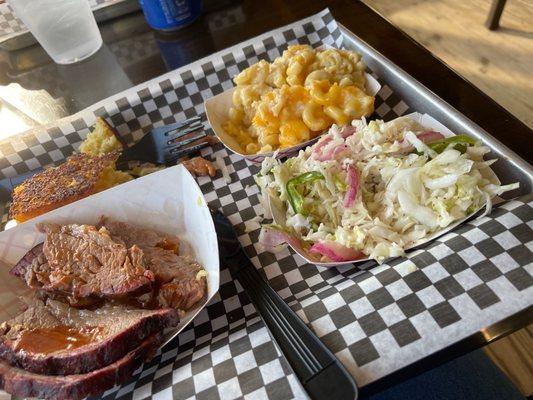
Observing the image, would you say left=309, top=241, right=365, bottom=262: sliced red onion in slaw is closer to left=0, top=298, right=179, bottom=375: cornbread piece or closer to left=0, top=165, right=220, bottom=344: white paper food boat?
left=0, top=165, right=220, bottom=344: white paper food boat

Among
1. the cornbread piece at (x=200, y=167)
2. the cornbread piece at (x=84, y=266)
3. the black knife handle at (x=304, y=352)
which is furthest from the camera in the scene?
the cornbread piece at (x=200, y=167)

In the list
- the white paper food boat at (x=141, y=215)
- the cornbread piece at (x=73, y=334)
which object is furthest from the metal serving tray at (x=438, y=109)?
the cornbread piece at (x=73, y=334)

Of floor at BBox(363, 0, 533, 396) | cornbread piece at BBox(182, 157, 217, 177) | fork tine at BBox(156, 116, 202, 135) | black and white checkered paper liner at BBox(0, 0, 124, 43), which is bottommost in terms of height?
floor at BBox(363, 0, 533, 396)

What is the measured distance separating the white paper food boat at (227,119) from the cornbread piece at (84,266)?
2.00 feet

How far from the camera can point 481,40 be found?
3443mm

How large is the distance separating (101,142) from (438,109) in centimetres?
139

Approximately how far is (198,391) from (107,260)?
1.72 ft

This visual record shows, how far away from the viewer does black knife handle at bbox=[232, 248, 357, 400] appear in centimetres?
99

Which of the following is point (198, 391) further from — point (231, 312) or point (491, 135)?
point (491, 135)

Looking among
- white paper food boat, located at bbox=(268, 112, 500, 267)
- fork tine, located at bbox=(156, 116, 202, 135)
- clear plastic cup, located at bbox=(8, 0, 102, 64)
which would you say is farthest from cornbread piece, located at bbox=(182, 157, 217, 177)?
clear plastic cup, located at bbox=(8, 0, 102, 64)

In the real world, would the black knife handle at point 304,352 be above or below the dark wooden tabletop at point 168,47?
below

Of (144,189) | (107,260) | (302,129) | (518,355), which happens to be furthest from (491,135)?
(107,260)

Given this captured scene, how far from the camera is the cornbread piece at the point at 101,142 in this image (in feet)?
6.21

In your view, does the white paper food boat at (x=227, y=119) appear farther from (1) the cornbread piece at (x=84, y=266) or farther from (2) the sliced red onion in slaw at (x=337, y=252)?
(1) the cornbread piece at (x=84, y=266)
